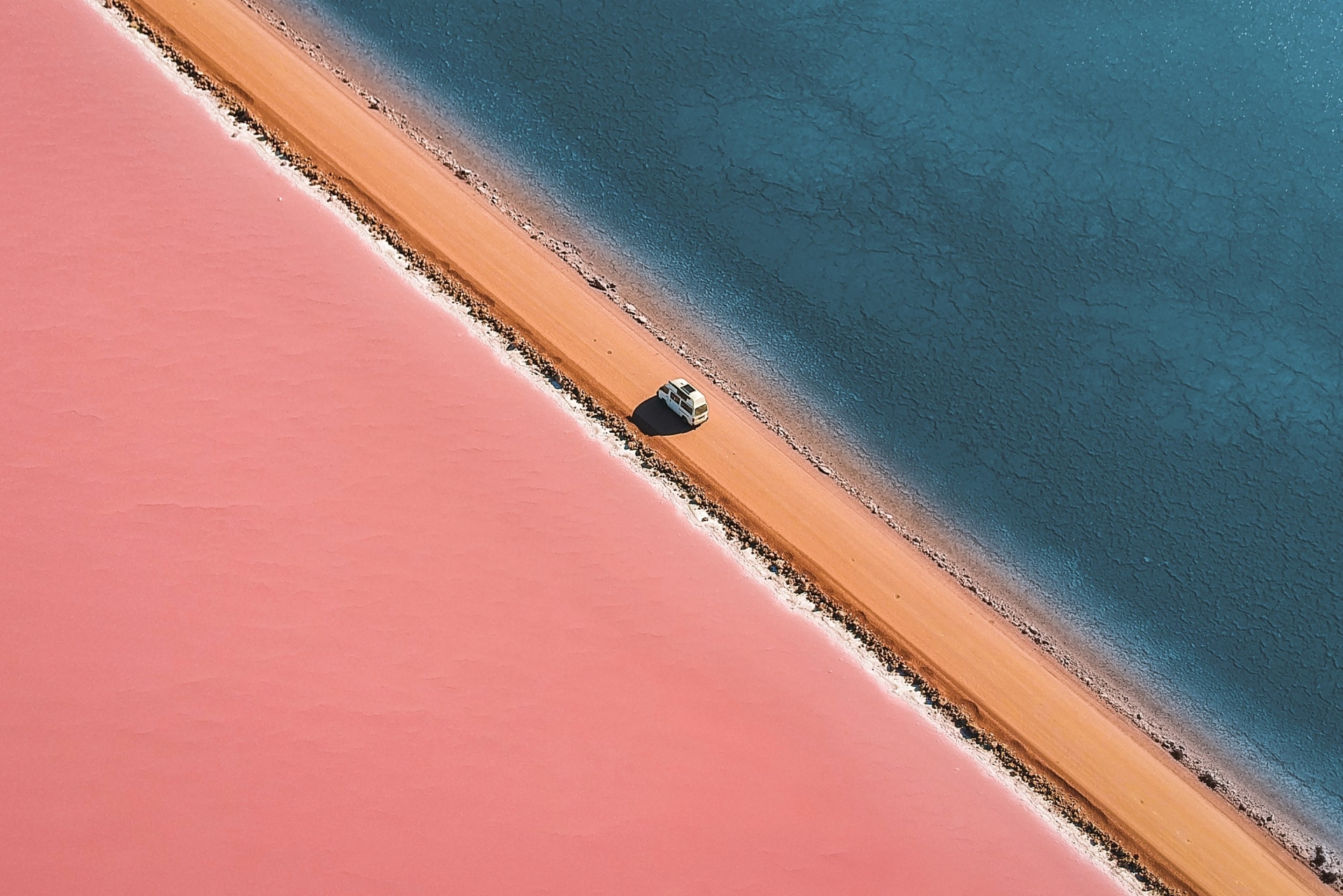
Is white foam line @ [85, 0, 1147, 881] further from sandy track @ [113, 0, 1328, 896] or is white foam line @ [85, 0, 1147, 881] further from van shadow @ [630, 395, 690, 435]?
van shadow @ [630, 395, 690, 435]

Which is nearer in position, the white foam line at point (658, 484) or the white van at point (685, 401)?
the white foam line at point (658, 484)

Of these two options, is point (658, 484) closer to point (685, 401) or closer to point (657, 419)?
point (657, 419)

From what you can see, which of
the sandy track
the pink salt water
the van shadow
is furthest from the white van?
the pink salt water

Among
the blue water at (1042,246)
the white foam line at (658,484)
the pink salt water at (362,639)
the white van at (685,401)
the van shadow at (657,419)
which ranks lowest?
the pink salt water at (362,639)

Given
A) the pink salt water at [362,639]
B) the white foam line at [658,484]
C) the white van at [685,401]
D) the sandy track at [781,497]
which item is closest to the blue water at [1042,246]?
Result: the sandy track at [781,497]

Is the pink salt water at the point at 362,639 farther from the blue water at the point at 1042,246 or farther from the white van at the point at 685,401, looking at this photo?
the blue water at the point at 1042,246

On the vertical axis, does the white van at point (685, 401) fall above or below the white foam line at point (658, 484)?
above

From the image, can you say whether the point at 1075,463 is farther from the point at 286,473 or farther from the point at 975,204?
the point at 286,473
